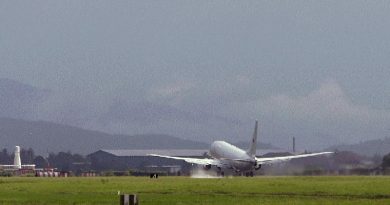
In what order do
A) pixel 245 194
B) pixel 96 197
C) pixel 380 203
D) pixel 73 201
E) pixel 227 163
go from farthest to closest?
pixel 227 163, pixel 245 194, pixel 96 197, pixel 73 201, pixel 380 203

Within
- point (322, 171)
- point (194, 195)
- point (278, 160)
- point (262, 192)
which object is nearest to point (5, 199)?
point (194, 195)

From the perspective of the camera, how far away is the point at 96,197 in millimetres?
82000

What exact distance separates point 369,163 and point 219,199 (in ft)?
358

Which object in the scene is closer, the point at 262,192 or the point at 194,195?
the point at 194,195

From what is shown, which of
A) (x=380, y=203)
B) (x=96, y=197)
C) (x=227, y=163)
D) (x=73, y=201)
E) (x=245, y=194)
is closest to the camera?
(x=380, y=203)

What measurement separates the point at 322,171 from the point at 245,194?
9340 centimetres

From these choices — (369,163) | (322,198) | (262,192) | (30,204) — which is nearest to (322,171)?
(369,163)

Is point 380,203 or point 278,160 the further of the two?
point 278,160

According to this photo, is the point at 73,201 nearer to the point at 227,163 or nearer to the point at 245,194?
the point at 245,194

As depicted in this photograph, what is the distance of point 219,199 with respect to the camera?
7894 centimetres

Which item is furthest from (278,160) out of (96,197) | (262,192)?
(96,197)

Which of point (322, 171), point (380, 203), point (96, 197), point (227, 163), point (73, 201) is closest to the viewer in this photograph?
point (380, 203)

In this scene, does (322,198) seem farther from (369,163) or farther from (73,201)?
(369,163)

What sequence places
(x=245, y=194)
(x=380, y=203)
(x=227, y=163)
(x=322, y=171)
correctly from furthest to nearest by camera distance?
(x=227, y=163) → (x=322, y=171) → (x=245, y=194) → (x=380, y=203)
